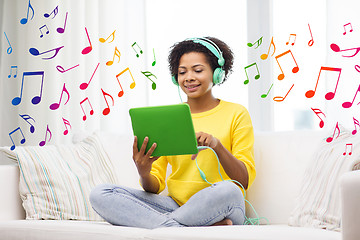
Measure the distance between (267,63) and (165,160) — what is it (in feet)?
3.35

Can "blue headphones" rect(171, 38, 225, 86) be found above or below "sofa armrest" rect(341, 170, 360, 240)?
above

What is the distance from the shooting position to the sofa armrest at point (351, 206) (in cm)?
121

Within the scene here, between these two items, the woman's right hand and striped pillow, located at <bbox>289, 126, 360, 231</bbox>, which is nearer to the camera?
striped pillow, located at <bbox>289, 126, 360, 231</bbox>

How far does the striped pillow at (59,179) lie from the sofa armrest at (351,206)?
112cm

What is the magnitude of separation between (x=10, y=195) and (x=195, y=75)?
0.86 m

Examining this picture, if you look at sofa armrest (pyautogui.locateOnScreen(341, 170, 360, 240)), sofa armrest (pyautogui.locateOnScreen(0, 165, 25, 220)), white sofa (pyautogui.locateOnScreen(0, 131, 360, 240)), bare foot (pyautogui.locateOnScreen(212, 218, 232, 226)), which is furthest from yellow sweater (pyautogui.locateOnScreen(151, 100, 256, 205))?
sofa armrest (pyautogui.locateOnScreen(341, 170, 360, 240))

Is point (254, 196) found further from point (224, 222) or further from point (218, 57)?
point (218, 57)

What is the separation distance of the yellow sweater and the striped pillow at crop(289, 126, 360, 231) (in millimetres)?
221

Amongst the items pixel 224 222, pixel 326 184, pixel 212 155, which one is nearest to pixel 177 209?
pixel 224 222

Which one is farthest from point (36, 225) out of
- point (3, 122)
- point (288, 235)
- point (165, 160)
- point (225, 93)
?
point (3, 122)

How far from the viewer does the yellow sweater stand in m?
1.95

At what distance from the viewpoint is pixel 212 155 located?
1974 millimetres

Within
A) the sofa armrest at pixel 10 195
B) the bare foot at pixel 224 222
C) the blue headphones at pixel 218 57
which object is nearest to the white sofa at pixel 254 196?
the sofa armrest at pixel 10 195

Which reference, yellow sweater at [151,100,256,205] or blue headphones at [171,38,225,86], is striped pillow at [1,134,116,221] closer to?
yellow sweater at [151,100,256,205]
